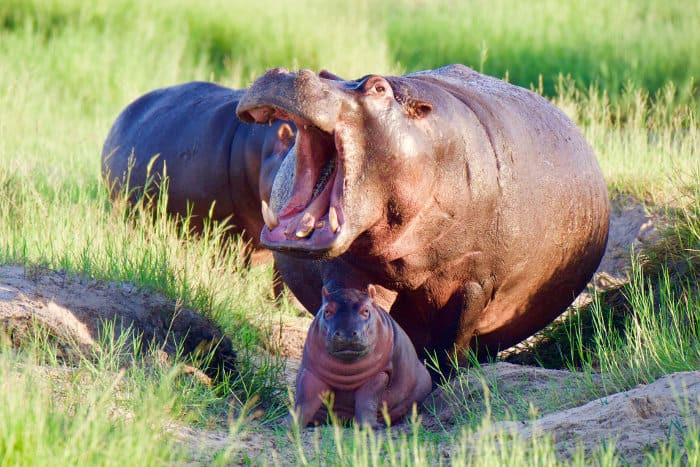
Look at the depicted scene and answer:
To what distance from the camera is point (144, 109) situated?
7.09 m

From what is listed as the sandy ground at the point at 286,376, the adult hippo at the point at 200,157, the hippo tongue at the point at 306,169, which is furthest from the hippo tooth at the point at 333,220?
the adult hippo at the point at 200,157

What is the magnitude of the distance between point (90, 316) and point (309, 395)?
3.40ft

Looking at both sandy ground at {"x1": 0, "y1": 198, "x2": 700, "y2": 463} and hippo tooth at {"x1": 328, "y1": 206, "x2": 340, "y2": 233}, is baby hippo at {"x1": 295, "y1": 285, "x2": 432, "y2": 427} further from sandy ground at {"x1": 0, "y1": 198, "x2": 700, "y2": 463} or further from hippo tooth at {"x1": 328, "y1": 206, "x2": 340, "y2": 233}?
hippo tooth at {"x1": 328, "y1": 206, "x2": 340, "y2": 233}

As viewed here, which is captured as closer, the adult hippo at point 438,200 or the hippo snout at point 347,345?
the adult hippo at point 438,200

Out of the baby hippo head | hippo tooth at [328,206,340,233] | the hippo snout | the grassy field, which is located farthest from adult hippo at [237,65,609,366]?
the grassy field

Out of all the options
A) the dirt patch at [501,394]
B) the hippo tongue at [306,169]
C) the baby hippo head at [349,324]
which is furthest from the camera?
the baby hippo head at [349,324]

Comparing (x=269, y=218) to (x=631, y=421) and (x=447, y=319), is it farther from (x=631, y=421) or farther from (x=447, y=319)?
(x=631, y=421)

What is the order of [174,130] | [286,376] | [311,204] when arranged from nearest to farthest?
[311,204]
[286,376]
[174,130]

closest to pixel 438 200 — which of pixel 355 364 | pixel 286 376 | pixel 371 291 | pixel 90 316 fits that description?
pixel 371 291

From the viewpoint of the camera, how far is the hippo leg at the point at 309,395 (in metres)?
4.34

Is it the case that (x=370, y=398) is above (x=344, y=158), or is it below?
below

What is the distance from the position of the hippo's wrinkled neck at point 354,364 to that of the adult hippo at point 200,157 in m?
1.72

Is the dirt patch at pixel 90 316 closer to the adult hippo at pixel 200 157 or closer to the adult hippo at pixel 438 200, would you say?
the adult hippo at pixel 438 200

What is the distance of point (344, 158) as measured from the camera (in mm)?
3811
